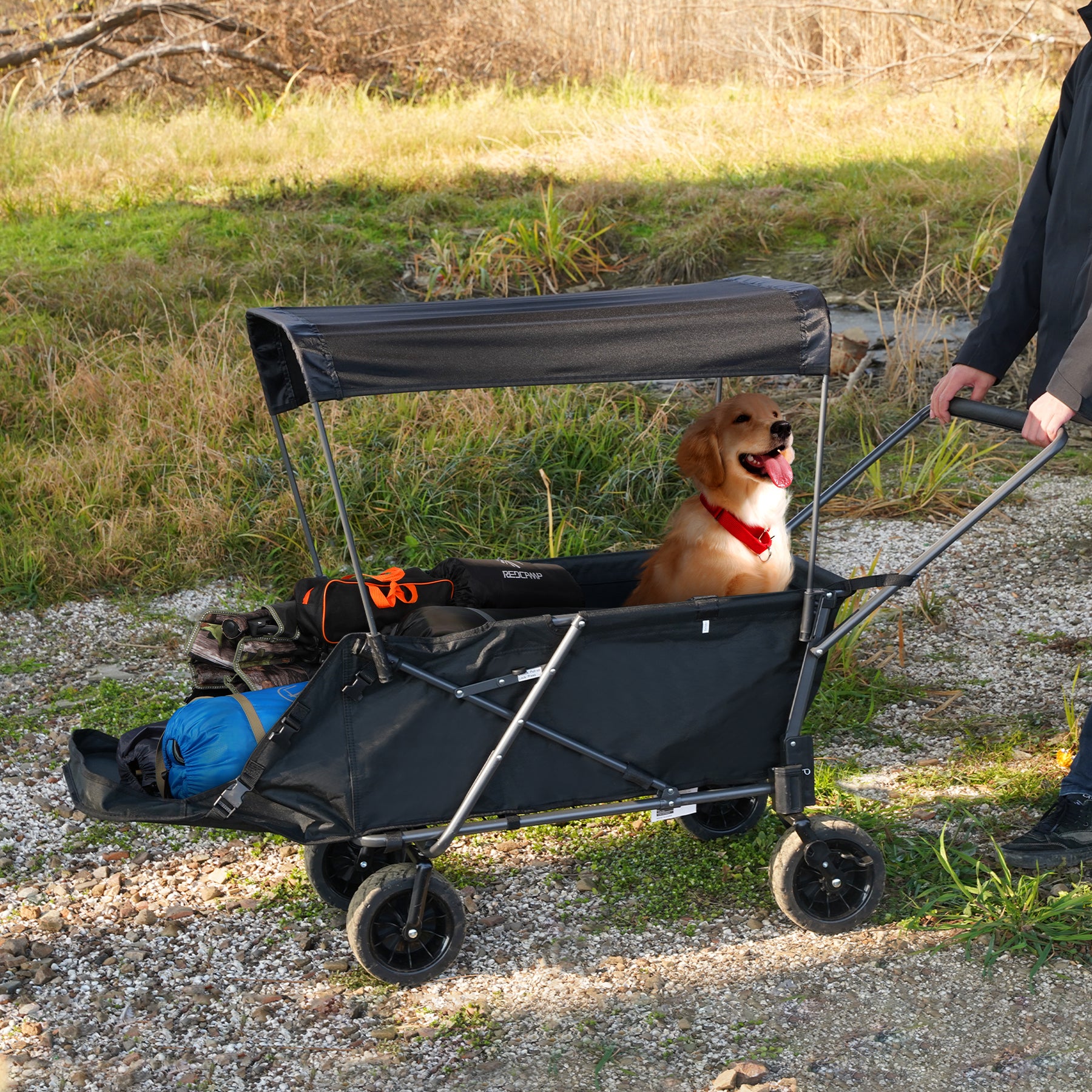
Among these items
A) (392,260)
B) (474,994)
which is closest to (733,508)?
(474,994)

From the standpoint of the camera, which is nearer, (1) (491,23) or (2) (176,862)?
(2) (176,862)

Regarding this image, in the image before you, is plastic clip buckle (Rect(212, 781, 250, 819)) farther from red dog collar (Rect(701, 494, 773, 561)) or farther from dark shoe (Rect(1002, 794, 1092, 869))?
dark shoe (Rect(1002, 794, 1092, 869))

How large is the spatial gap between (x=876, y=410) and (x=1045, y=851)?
3.79 meters

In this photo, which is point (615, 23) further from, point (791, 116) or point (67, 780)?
point (67, 780)

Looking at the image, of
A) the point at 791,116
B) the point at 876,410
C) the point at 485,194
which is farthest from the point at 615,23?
the point at 876,410

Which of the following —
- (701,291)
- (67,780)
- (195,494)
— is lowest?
(195,494)

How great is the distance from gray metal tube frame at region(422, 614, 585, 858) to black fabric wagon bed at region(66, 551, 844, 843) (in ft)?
0.11

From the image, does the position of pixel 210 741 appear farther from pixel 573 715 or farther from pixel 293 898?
pixel 573 715

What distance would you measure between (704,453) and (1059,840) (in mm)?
1445

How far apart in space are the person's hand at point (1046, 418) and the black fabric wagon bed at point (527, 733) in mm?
571

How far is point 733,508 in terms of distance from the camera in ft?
9.73

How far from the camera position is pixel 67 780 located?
2678 millimetres

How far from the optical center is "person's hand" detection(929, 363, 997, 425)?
10.5 feet

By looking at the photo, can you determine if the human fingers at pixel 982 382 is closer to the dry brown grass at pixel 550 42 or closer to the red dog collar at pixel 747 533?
the red dog collar at pixel 747 533
